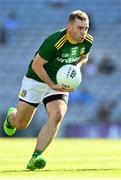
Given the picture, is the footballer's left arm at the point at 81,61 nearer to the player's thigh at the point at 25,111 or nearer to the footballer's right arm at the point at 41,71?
the footballer's right arm at the point at 41,71

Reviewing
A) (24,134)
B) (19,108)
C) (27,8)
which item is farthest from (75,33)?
(27,8)

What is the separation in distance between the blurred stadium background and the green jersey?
15.7 metres

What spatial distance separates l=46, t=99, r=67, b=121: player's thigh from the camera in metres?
8.91

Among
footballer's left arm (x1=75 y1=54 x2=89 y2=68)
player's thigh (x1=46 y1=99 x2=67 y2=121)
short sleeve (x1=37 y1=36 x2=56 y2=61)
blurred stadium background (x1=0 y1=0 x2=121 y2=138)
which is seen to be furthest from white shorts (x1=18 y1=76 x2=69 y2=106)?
blurred stadium background (x1=0 y1=0 x2=121 y2=138)

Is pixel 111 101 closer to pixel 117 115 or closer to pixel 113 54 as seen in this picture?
pixel 117 115

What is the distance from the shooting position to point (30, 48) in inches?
1204

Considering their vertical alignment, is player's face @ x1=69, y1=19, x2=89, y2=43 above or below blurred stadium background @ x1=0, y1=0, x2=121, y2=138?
above

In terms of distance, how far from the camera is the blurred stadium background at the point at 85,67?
26453 millimetres

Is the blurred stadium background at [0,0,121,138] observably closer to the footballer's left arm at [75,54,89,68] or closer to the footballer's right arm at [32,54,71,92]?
the footballer's left arm at [75,54,89,68]

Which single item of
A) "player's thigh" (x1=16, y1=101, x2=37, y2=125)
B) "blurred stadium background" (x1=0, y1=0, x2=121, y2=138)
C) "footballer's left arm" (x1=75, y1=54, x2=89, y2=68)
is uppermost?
"footballer's left arm" (x1=75, y1=54, x2=89, y2=68)

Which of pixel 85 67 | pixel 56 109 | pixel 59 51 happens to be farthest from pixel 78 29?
pixel 85 67

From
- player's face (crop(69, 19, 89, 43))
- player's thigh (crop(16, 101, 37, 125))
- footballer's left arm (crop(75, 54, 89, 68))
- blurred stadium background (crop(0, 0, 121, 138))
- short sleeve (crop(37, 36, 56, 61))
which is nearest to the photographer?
player's face (crop(69, 19, 89, 43))

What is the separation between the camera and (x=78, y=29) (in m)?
8.92

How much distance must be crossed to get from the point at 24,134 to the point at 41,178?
60.5 feet
